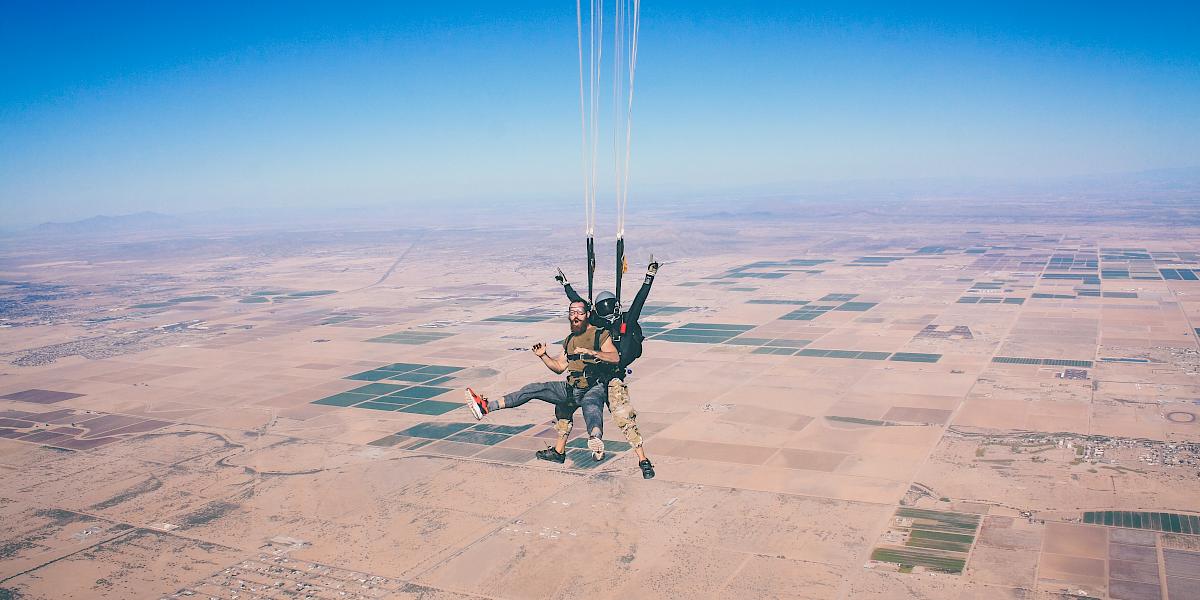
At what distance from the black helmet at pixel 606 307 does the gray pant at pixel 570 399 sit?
58.0 inches

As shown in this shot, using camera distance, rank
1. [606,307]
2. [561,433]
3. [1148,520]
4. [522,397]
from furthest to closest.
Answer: [1148,520], [561,433], [522,397], [606,307]

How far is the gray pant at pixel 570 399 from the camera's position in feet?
49.1

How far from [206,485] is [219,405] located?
15627mm

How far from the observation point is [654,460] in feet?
112

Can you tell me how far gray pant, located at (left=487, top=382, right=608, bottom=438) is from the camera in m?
15.0

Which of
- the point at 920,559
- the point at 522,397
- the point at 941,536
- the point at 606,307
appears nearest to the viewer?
the point at 606,307

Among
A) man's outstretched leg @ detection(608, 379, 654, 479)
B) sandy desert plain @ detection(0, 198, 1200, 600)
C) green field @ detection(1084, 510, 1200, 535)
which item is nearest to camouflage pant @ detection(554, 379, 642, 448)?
man's outstretched leg @ detection(608, 379, 654, 479)

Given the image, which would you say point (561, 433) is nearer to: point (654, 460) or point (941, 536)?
point (941, 536)

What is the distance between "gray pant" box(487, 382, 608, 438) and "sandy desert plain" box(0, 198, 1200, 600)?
901 cm

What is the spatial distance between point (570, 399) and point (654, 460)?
1909 cm

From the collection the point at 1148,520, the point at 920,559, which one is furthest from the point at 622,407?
the point at 1148,520

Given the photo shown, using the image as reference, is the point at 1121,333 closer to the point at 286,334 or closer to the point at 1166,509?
the point at 1166,509

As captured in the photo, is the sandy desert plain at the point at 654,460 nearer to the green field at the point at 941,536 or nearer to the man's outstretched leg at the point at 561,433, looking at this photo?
the green field at the point at 941,536

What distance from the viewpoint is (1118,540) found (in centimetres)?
2497
